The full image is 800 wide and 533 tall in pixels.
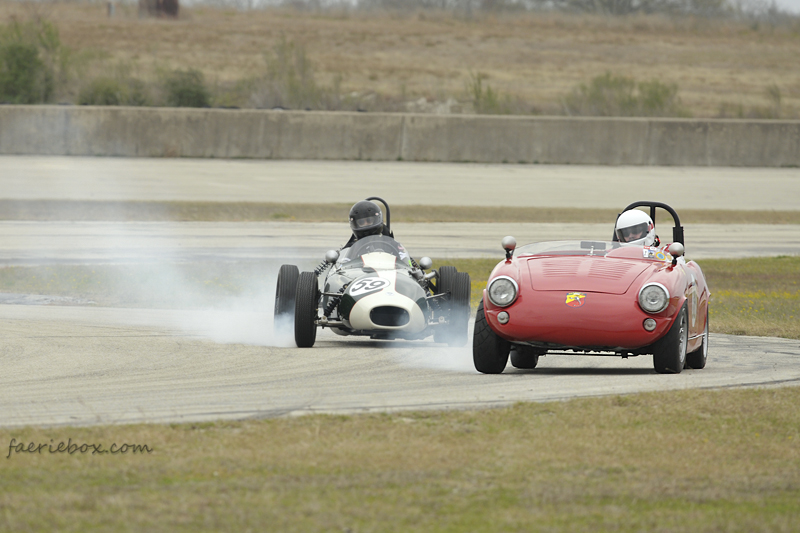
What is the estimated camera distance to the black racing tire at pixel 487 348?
9266mm

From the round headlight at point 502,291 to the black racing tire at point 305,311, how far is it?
245 cm

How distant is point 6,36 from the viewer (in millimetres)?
38594

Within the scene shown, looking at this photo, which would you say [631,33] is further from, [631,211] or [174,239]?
[631,211]

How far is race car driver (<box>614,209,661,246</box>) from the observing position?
10.4 m

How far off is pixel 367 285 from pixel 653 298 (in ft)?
10.2

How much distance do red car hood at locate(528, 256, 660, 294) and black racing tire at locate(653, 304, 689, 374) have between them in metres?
0.48

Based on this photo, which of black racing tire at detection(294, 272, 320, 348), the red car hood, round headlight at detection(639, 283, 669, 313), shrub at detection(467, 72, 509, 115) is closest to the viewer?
round headlight at detection(639, 283, 669, 313)

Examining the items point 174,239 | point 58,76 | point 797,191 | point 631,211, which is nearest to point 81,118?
point 58,76

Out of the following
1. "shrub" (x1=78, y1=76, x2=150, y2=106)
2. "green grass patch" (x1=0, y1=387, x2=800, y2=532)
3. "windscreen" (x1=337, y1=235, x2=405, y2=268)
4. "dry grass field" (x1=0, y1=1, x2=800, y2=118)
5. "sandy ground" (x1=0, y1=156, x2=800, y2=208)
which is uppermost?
"dry grass field" (x1=0, y1=1, x2=800, y2=118)

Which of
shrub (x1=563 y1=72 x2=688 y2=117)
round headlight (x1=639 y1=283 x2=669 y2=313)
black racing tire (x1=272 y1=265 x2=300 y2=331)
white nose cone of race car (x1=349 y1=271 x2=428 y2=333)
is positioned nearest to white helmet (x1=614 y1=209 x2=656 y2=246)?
round headlight (x1=639 y1=283 x2=669 y2=313)

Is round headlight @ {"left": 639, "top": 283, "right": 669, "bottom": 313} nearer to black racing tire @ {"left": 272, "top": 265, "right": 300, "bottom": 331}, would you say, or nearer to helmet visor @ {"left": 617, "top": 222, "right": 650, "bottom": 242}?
helmet visor @ {"left": 617, "top": 222, "right": 650, "bottom": 242}

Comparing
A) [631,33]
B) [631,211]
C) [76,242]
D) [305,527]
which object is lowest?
[76,242]

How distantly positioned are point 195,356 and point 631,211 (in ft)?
13.6

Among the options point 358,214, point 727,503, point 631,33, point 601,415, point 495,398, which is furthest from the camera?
point 631,33
